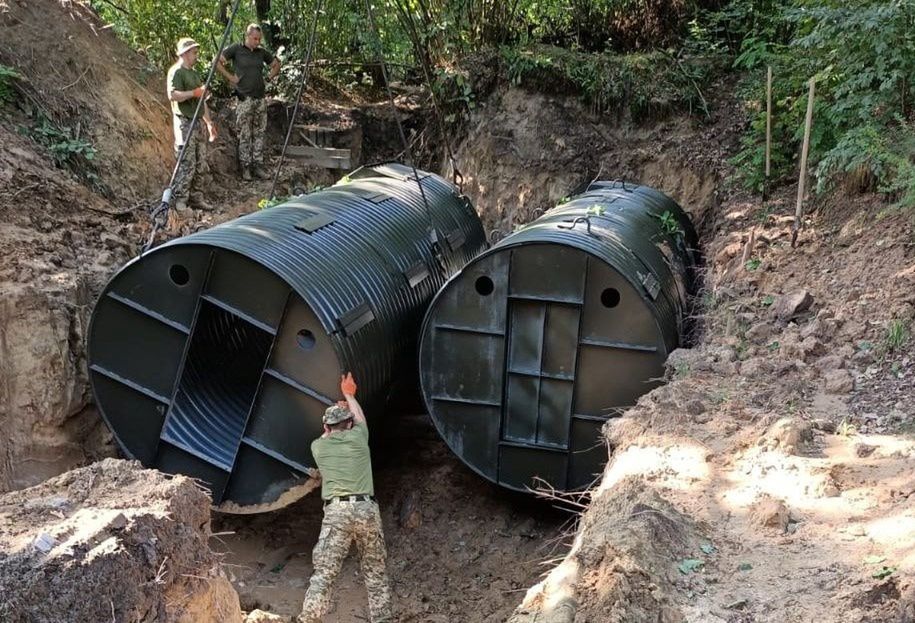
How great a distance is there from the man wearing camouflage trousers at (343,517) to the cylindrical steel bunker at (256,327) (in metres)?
0.53

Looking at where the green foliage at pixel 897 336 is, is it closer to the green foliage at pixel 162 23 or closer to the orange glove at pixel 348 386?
the orange glove at pixel 348 386

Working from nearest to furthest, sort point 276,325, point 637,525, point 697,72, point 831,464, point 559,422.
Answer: point 637,525
point 831,464
point 276,325
point 559,422
point 697,72

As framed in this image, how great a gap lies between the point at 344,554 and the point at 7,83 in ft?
23.6

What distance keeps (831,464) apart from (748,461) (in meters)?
0.46

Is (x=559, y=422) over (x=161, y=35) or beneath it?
beneath

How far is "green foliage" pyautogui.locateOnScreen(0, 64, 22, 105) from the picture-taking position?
388 inches

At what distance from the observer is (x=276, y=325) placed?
278 inches

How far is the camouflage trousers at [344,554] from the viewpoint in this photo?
6508mm

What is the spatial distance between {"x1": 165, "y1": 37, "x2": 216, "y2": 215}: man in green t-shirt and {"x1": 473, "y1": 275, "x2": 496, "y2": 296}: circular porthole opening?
168 inches

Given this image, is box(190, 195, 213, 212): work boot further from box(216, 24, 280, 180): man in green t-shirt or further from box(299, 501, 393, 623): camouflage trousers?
box(299, 501, 393, 623): camouflage trousers

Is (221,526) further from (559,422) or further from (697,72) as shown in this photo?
(697,72)

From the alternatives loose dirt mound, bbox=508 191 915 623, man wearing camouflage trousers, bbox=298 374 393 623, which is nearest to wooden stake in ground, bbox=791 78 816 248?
loose dirt mound, bbox=508 191 915 623

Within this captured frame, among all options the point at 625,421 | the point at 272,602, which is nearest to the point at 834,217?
the point at 625,421

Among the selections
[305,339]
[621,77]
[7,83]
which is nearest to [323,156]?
[7,83]
